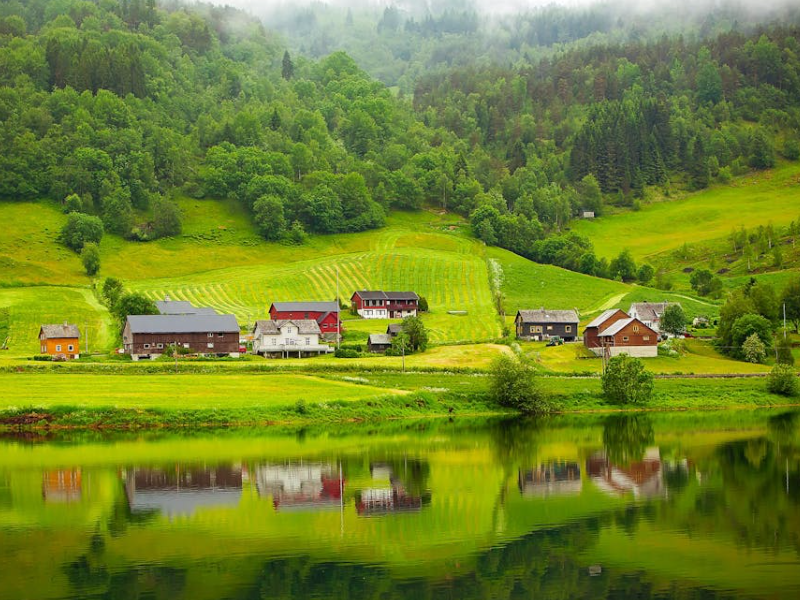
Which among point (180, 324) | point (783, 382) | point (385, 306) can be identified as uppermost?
point (385, 306)

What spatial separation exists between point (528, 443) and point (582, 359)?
37906 millimetres

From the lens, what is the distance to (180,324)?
101875 mm

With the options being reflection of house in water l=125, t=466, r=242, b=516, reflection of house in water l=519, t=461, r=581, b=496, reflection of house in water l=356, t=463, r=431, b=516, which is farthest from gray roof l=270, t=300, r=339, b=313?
reflection of house in water l=356, t=463, r=431, b=516

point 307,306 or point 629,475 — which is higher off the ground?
point 307,306

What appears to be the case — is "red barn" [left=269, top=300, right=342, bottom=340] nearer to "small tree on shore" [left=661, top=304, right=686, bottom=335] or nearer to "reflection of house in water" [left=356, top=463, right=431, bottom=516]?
"small tree on shore" [left=661, top=304, right=686, bottom=335]

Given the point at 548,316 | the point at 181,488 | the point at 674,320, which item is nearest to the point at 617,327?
the point at 674,320

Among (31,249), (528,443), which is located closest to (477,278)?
(31,249)

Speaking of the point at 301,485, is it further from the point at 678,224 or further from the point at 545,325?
the point at 678,224

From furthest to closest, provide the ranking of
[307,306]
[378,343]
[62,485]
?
[307,306]
[378,343]
[62,485]

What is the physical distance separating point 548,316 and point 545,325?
3.70 ft

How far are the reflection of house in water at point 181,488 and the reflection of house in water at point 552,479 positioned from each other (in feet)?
44.3

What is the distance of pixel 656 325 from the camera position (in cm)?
11325

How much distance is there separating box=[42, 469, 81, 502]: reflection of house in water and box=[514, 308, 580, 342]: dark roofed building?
66671 mm

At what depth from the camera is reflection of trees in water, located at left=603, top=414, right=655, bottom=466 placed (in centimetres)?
5697
